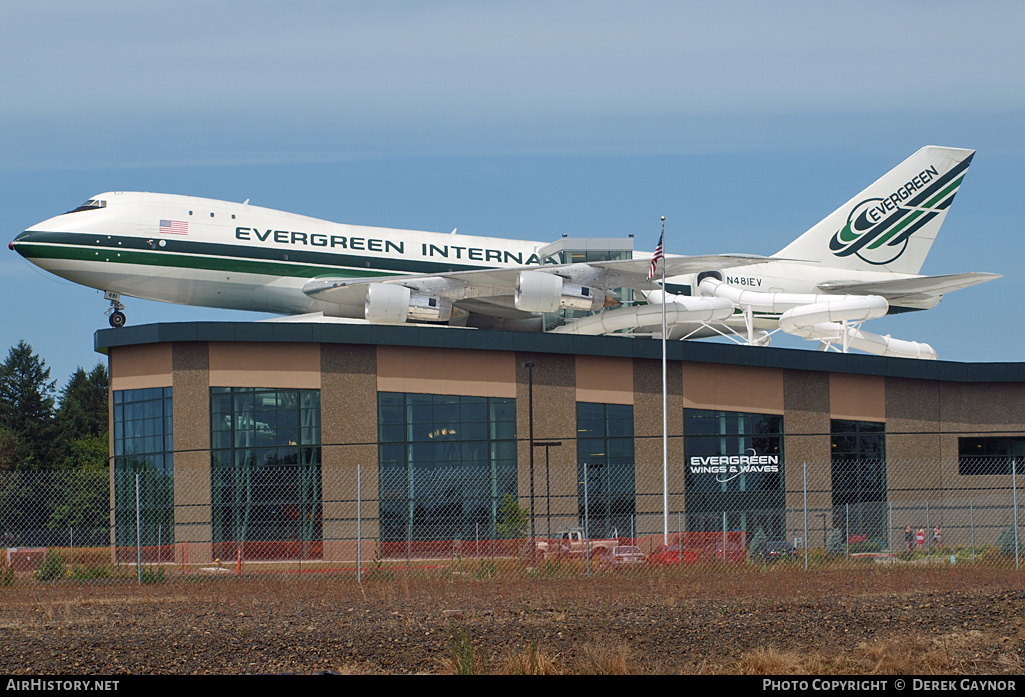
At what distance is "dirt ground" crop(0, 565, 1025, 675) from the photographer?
1018 cm

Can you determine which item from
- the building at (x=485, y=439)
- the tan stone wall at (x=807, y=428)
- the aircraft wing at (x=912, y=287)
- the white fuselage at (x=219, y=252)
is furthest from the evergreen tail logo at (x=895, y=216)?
the white fuselage at (x=219, y=252)

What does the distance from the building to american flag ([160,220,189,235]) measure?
3.00 metres

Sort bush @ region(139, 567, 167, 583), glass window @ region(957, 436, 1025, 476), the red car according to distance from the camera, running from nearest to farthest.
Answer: bush @ region(139, 567, 167, 583) → the red car → glass window @ region(957, 436, 1025, 476)

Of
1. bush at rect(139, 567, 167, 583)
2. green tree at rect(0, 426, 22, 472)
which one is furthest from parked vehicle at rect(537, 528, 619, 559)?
green tree at rect(0, 426, 22, 472)

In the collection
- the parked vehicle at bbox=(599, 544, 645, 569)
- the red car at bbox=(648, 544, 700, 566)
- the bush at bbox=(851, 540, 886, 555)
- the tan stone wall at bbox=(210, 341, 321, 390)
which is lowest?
the bush at bbox=(851, 540, 886, 555)

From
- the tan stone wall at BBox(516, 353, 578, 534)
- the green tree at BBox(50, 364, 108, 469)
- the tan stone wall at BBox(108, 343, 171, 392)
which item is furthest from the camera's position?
the green tree at BBox(50, 364, 108, 469)

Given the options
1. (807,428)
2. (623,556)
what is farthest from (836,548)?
(807,428)

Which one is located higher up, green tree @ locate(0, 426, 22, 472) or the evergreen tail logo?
the evergreen tail logo

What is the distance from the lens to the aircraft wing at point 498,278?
36094mm

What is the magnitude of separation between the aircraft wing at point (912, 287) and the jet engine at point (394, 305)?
1728 centimetres

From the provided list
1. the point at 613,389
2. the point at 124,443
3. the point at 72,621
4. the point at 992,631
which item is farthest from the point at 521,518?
the point at 992,631

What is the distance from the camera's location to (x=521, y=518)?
31.1 metres

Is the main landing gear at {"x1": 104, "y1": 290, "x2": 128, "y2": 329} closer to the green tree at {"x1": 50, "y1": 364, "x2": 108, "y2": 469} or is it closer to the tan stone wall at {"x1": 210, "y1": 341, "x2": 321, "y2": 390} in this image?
the tan stone wall at {"x1": 210, "y1": 341, "x2": 321, "y2": 390}

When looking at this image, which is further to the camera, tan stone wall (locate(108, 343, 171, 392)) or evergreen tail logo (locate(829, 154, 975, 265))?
evergreen tail logo (locate(829, 154, 975, 265))
